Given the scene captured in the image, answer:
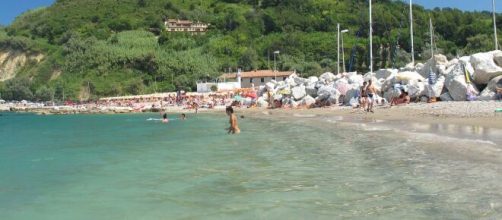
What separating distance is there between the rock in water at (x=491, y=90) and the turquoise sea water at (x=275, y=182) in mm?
8217

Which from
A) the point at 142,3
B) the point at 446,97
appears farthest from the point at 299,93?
the point at 142,3

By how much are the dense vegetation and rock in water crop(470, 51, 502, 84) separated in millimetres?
43327

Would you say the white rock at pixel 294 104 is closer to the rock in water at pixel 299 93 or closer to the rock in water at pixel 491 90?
the rock in water at pixel 299 93

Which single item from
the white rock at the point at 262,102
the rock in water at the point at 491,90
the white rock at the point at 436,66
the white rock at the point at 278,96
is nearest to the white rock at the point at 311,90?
the white rock at the point at 278,96

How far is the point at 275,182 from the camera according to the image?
8.48 metres

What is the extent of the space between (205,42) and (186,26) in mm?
17930

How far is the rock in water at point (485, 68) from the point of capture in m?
21.5

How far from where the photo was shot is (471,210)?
18.9 ft

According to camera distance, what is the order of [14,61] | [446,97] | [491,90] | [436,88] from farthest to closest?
[14,61]
[436,88]
[446,97]
[491,90]

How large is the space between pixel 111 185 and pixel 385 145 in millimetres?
6983

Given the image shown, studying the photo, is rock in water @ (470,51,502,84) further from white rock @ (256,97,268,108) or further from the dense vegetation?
the dense vegetation

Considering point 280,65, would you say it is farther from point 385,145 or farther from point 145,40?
point 385,145

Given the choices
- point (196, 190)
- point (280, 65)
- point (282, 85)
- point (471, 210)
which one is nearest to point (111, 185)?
point (196, 190)

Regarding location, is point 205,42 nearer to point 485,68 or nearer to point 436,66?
point 436,66
